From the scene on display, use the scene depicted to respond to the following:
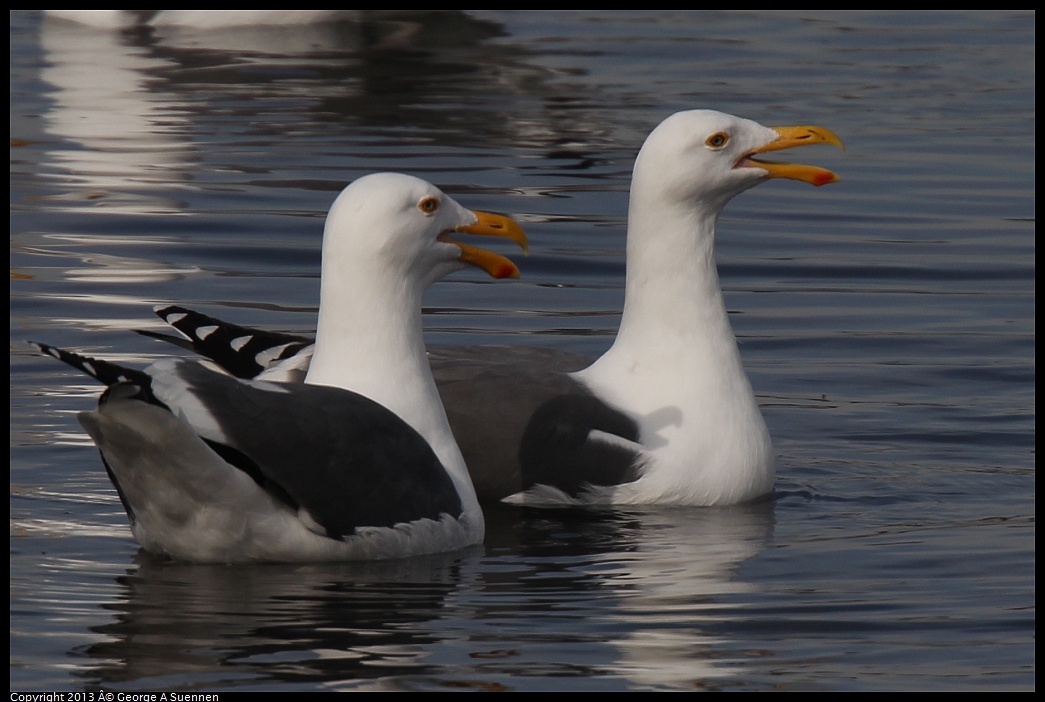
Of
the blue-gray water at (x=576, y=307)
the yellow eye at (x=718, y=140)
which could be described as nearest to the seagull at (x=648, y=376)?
the yellow eye at (x=718, y=140)

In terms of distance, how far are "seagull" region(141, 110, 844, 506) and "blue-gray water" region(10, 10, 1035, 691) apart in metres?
0.19

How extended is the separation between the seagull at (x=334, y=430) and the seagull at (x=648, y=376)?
0.65 metres

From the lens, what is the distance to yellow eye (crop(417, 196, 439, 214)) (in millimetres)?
7883

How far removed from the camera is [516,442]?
8.73m

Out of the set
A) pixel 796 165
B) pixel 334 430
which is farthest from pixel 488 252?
pixel 796 165

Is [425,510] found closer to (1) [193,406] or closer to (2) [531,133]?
(1) [193,406]

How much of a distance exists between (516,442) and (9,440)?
2.28m

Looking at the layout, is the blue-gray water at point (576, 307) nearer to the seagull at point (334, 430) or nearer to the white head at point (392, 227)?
the seagull at point (334, 430)

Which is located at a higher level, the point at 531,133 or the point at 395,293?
the point at 395,293

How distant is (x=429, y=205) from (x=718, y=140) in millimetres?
1641

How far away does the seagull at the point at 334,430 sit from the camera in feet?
23.1

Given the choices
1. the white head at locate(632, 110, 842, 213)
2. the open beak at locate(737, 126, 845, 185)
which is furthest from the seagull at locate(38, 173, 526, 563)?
the open beak at locate(737, 126, 845, 185)

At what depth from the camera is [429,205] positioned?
792cm

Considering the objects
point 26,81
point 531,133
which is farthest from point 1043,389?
point 26,81
